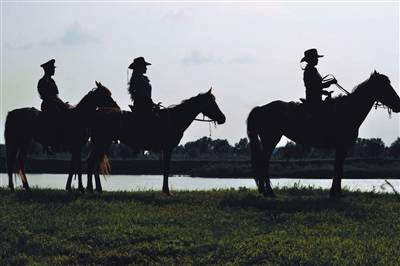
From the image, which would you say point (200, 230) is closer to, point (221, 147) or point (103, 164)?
point (103, 164)

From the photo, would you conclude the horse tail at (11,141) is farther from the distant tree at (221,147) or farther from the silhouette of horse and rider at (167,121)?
the distant tree at (221,147)

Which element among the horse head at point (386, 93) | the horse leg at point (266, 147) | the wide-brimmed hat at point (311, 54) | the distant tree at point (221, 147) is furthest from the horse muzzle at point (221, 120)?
the distant tree at point (221, 147)

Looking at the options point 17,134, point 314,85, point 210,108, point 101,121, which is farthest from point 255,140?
point 17,134

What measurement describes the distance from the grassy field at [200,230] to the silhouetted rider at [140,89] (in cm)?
261

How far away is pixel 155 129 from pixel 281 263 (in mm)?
8001

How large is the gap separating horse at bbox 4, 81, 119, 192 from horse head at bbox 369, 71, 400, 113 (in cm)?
715

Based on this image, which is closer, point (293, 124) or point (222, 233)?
point (222, 233)

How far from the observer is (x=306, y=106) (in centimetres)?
1537

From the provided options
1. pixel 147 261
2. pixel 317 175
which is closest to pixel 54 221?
pixel 147 261

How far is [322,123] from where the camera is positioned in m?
15.4

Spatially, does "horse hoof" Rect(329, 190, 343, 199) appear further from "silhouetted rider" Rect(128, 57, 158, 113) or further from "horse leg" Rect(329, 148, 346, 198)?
"silhouetted rider" Rect(128, 57, 158, 113)

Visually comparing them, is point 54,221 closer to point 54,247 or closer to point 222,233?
point 54,247

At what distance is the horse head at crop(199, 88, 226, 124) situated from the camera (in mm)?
16047

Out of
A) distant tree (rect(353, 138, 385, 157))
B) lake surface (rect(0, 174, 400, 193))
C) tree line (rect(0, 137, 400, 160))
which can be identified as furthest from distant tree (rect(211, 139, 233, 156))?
lake surface (rect(0, 174, 400, 193))
